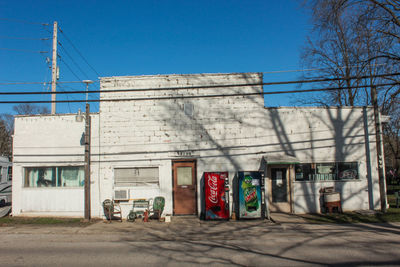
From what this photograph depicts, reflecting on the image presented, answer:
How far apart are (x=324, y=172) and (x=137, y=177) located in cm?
853

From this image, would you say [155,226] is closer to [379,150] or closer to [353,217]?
[353,217]

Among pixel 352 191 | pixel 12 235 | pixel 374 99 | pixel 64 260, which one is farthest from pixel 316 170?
pixel 12 235

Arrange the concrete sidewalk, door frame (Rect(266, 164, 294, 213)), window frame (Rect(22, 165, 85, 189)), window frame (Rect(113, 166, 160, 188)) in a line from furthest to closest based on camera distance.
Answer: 1. window frame (Rect(22, 165, 85, 189))
2. window frame (Rect(113, 166, 160, 188))
3. door frame (Rect(266, 164, 294, 213))
4. the concrete sidewalk

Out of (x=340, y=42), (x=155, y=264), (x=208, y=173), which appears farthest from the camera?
(x=340, y=42)

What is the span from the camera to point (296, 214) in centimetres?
1309

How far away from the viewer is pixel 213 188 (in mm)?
12602

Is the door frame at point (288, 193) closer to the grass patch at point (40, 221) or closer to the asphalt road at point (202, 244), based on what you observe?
the asphalt road at point (202, 244)

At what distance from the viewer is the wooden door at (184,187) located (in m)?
13.2

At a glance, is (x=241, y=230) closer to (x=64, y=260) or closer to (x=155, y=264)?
(x=155, y=264)

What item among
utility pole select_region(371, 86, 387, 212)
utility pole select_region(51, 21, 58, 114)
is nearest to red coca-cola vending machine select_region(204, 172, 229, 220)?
utility pole select_region(371, 86, 387, 212)

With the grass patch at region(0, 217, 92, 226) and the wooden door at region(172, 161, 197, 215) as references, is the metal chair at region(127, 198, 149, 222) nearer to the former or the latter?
the wooden door at region(172, 161, 197, 215)

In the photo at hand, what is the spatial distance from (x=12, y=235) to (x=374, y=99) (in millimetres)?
15550

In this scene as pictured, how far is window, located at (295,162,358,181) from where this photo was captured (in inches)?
533

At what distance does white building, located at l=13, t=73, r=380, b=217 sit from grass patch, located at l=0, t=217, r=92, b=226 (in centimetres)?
42
